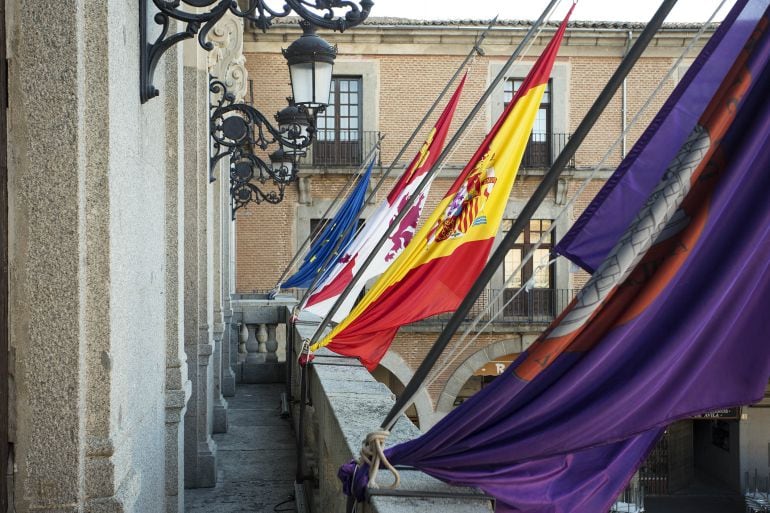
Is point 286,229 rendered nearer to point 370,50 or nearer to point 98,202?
point 370,50

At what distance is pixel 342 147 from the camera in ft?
89.4

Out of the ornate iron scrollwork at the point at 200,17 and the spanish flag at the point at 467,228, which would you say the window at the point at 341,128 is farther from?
the ornate iron scrollwork at the point at 200,17

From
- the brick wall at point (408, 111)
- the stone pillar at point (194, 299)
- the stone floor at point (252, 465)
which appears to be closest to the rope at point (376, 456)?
the stone floor at point (252, 465)

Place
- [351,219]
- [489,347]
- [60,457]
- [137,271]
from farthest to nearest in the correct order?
[489,347] < [351,219] < [137,271] < [60,457]

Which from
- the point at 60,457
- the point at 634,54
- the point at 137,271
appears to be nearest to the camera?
the point at 634,54

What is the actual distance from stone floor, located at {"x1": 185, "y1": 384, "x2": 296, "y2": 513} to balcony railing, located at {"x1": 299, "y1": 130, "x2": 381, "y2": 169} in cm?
1579

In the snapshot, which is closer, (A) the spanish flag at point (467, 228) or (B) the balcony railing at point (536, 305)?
(A) the spanish flag at point (467, 228)

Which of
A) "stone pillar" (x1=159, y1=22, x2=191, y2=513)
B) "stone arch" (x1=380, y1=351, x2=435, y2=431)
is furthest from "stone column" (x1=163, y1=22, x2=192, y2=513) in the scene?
"stone arch" (x1=380, y1=351, x2=435, y2=431)

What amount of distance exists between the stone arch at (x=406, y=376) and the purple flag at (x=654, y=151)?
22771mm

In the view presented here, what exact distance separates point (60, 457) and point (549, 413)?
1.38 m

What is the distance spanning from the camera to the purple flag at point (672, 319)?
280cm

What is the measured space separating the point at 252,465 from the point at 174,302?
335cm

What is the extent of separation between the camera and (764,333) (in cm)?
282

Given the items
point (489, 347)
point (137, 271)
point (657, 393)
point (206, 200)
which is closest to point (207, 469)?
point (206, 200)
